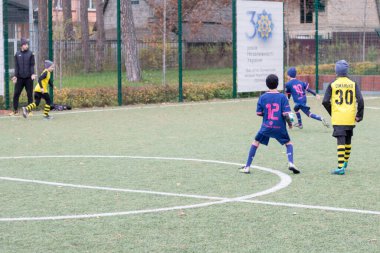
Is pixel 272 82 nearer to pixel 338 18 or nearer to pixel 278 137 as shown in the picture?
pixel 278 137

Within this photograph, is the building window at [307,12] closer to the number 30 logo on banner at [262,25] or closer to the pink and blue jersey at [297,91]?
the number 30 logo on banner at [262,25]

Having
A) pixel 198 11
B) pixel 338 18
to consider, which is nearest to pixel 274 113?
pixel 338 18

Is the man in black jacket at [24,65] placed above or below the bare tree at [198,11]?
below

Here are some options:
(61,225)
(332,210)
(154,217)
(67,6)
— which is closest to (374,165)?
(332,210)

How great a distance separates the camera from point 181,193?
9.56 m

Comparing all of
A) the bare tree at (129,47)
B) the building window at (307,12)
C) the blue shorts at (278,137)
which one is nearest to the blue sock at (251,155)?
the blue shorts at (278,137)

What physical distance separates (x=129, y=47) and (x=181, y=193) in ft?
58.4

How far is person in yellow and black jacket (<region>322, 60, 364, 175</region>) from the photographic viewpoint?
36.1 feet

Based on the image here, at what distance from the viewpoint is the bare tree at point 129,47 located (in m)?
Answer: 25.5

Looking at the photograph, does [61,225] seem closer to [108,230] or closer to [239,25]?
[108,230]

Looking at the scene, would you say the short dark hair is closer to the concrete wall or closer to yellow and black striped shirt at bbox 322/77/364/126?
yellow and black striped shirt at bbox 322/77/364/126

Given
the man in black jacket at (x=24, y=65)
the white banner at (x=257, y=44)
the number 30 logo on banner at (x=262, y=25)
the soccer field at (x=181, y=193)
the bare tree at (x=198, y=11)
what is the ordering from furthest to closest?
the bare tree at (x=198, y=11)
the number 30 logo on banner at (x=262, y=25)
the white banner at (x=257, y=44)
the man in black jacket at (x=24, y=65)
the soccer field at (x=181, y=193)

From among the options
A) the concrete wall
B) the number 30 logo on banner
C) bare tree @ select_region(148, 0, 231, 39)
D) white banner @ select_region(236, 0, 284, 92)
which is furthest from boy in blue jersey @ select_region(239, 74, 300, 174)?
bare tree @ select_region(148, 0, 231, 39)

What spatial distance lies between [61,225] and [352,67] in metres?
23.6
